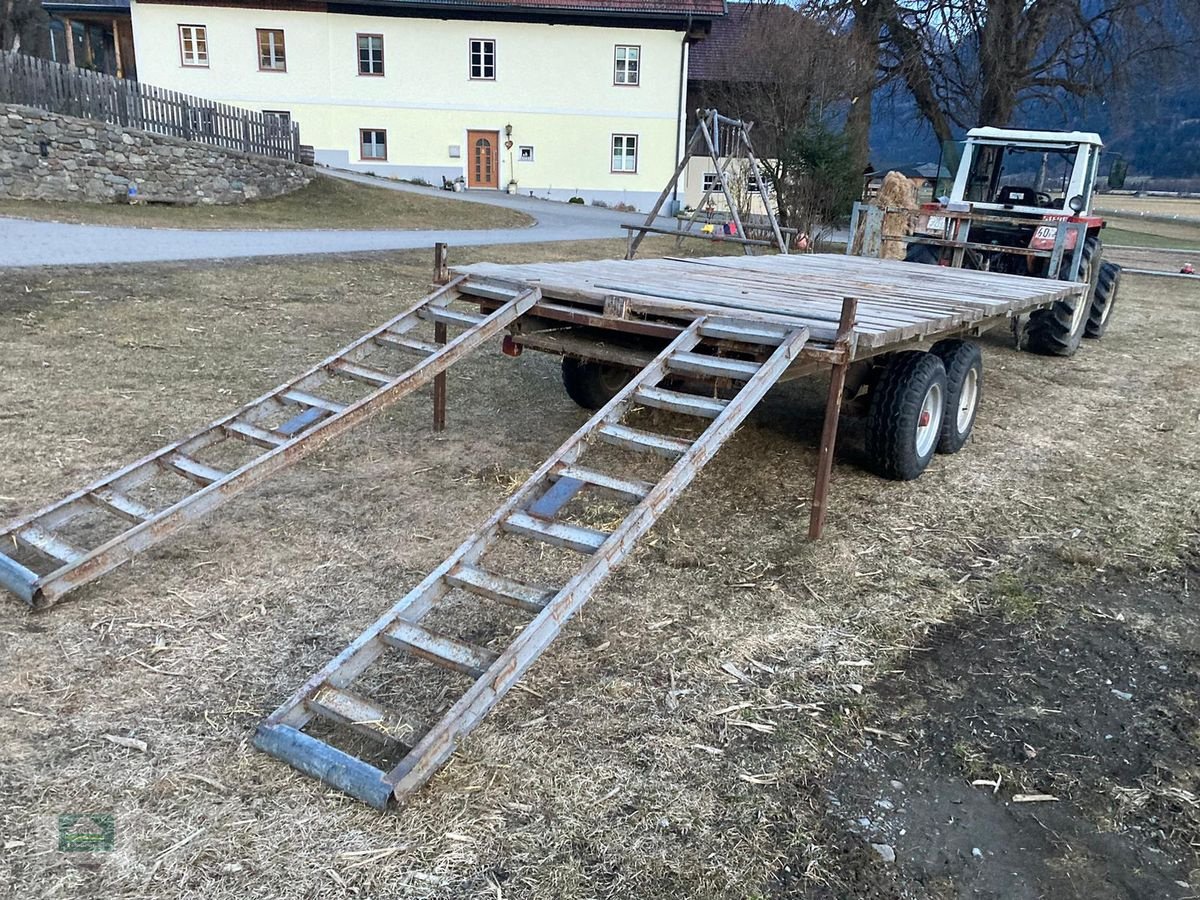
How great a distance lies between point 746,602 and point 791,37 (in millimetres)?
23022

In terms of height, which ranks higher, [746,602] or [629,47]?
[629,47]

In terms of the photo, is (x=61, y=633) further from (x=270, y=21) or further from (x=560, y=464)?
(x=270, y=21)

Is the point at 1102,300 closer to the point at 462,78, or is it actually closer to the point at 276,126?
the point at 276,126

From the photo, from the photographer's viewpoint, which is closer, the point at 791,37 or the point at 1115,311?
the point at 1115,311

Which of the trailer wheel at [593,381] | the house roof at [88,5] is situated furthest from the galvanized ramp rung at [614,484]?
the house roof at [88,5]

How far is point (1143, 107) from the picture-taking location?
112 ft

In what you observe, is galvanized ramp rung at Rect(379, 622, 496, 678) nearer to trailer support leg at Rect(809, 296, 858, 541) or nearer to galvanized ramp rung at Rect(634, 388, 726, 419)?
galvanized ramp rung at Rect(634, 388, 726, 419)

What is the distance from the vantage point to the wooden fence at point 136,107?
16.2 metres

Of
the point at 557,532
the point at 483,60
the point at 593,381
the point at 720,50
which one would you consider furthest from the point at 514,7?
the point at 557,532

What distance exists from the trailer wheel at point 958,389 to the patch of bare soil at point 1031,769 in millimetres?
2105

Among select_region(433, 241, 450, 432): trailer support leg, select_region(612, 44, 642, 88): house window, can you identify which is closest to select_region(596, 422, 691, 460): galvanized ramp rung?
select_region(433, 241, 450, 432): trailer support leg

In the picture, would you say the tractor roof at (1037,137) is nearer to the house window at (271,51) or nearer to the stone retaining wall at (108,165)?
the stone retaining wall at (108,165)

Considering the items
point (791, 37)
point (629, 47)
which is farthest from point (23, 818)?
point (629, 47)

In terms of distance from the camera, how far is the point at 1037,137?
33.6 ft
